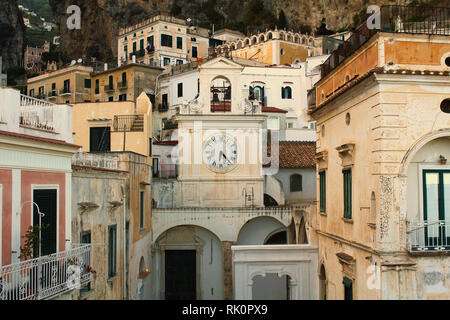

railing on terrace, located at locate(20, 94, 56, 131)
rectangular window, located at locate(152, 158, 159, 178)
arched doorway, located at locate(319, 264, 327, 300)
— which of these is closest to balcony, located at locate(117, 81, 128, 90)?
rectangular window, located at locate(152, 158, 159, 178)

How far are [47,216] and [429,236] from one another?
916cm

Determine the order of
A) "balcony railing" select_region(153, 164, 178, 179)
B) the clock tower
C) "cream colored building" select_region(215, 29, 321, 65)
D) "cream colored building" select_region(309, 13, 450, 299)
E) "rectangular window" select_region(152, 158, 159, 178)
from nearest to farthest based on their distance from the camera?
"cream colored building" select_region(309, 13, 450, 299)
the clock tower
"balcony railing" select_region(153, 164, 178, 179)
"rectangular window" select_region(152, 158, 159, 178)
"cream colored building" select_region(215, 29, 321, 65)

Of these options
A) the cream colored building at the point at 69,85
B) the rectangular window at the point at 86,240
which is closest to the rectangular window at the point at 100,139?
the rectangular window at the point at 86,240

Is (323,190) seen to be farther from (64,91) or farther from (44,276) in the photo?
(64,91)

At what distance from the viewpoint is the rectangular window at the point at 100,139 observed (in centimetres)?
3128

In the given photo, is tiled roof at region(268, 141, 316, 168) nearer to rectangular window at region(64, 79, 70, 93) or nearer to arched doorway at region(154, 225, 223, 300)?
arched doorway at region(154, 225, 223, 300)

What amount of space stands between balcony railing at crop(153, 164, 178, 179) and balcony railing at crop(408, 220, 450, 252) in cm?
2149

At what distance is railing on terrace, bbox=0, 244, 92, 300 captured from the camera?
446 inches

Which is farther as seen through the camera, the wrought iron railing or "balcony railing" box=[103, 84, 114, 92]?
"balcony railing" box=[103, 84, 114, 92]

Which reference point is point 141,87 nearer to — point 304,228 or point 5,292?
point 304,228

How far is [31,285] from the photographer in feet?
39.8
